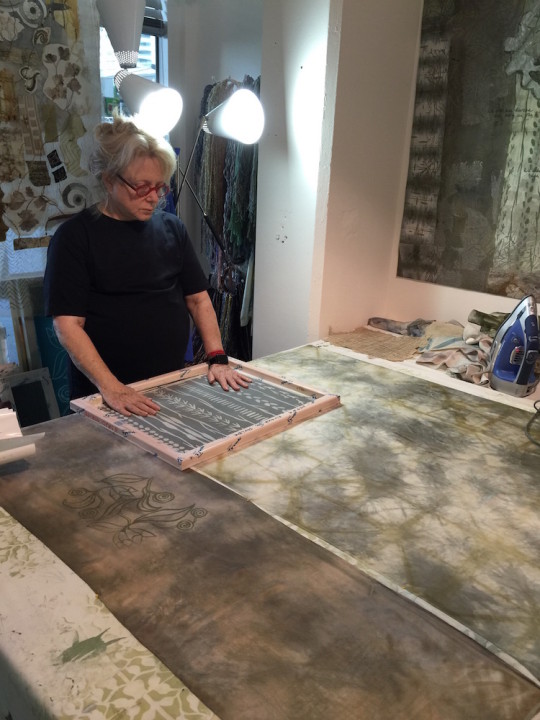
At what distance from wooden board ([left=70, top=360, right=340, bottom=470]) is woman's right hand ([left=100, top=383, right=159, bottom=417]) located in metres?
0.02

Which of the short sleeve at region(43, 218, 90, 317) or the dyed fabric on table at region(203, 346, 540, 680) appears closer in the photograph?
the dyed fabric on table at region(203, 346, 540, 680)

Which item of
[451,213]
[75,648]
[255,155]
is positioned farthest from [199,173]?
[75,648]

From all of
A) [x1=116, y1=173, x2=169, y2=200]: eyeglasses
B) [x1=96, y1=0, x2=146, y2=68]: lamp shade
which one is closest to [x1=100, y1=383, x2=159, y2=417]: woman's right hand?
[x1=116, y1=173, x2=169, y2=200]: eyeglasses

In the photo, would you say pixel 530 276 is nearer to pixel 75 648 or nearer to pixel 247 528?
pixel 247 528

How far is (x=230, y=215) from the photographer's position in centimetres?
282

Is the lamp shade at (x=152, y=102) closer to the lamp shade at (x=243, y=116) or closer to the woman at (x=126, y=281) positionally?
the lamp shade at (x=243, y=116)

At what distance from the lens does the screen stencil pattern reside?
4.31ft

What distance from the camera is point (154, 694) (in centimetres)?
67

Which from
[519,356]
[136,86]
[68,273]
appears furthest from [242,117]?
[519,356]

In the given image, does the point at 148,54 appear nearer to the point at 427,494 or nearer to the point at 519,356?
the point at 519,356

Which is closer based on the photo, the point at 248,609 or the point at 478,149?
the point at 248,609

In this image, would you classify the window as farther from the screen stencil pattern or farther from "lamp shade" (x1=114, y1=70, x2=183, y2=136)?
the screen stencil pattern

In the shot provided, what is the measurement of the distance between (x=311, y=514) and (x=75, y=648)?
462 mm

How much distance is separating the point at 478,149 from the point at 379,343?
82cm
